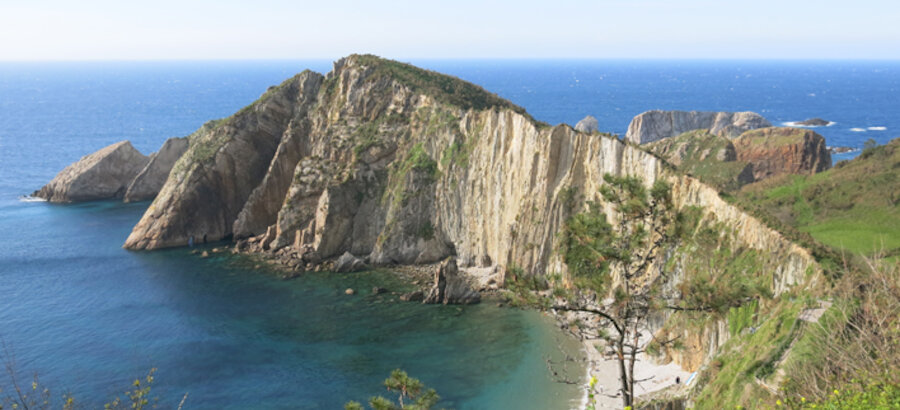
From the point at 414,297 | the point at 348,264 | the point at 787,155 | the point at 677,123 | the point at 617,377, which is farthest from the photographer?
the point at 677,123

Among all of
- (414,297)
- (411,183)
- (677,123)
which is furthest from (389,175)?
(677,123)

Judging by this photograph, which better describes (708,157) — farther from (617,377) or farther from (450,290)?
(617,377)

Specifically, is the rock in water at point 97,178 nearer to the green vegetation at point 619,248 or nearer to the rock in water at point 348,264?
the rock in water at point 348,264

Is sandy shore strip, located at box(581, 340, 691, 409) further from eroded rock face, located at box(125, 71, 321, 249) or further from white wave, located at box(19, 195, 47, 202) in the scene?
white wave, located at box(19, 195, 47, 202)

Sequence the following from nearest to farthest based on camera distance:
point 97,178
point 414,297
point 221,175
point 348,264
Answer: point 414,297, point 348,264, point 221,175, point 97,178

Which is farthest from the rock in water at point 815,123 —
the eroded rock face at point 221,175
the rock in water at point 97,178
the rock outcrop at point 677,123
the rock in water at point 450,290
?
the rock in water at point 97,178
